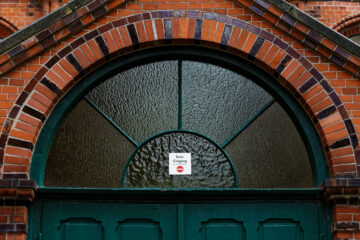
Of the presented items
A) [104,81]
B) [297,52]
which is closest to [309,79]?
[297,52]

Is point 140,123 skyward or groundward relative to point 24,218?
skyward

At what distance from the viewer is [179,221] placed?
506cm

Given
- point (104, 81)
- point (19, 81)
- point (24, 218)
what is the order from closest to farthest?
point (24, 218), point (19, 81), point (104, 81)

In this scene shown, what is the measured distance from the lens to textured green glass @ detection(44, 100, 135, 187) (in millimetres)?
5219

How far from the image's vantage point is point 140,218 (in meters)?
5.07

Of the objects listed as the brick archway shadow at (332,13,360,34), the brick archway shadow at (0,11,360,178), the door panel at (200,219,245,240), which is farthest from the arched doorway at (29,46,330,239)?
the brick archway shadow at (332,13,360,34)

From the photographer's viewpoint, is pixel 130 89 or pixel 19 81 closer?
pixel 19 81

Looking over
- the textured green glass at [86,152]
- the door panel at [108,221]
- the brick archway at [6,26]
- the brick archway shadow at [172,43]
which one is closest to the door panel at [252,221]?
the door panel at [108,221]

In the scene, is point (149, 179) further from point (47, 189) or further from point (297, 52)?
point (297, 52)

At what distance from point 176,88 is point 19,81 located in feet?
5.91

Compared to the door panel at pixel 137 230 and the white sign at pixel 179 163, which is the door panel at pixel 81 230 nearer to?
the door panel at pixel 137 230

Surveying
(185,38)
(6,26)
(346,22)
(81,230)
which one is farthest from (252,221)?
(6,26)

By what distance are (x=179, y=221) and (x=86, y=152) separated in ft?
4.35

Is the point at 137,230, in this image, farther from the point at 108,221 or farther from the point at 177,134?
the point at 177,134
